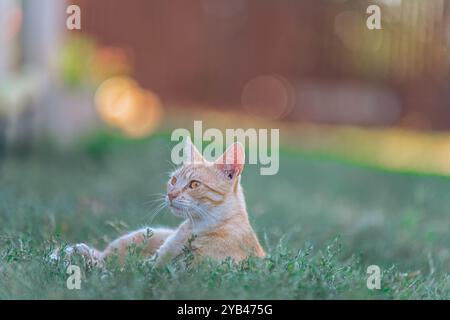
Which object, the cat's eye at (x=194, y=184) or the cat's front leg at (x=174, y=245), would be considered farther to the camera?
the cat's eye at (x=194, y=184)

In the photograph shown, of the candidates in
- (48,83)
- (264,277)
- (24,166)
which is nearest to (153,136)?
(48,83)

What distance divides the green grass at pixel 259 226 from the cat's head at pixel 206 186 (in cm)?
28

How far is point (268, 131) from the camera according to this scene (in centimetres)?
937

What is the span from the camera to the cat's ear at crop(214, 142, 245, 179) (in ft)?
10.8

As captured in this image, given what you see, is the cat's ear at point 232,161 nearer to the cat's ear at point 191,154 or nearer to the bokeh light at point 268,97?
the cat's ear at point 191,154

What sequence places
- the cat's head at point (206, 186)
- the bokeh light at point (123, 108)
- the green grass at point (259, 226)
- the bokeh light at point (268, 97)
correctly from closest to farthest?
the green grass at point (259, 226)
the cat's head at point (206, 186)
the bokeh light at point (123, 108)
the bokeh light at point (268, 97)

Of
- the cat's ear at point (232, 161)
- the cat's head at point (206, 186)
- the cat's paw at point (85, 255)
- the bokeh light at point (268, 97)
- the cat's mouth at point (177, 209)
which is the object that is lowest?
the bokeh light at point (268, 97)

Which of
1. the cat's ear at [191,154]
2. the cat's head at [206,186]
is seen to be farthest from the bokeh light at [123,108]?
the cat's head at [206,186]

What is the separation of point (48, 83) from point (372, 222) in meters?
3.79

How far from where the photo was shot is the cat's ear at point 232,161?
3277mm

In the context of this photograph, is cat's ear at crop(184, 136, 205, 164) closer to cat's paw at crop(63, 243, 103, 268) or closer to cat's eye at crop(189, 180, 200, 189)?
cat's eye at crop(189, 180, 200, 189)

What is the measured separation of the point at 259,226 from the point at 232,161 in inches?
41.1
